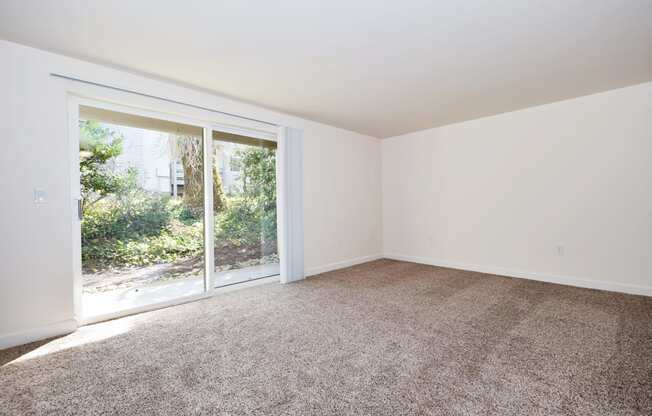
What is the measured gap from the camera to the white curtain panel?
4.12 m

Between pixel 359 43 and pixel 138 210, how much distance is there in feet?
9.03

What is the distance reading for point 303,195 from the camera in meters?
4.45

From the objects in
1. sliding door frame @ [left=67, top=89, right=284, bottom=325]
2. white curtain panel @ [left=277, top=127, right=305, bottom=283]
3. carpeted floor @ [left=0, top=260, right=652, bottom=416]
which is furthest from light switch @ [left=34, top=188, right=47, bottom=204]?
white curtain panel @ [left=277, top=127, right=305, bottom=283]

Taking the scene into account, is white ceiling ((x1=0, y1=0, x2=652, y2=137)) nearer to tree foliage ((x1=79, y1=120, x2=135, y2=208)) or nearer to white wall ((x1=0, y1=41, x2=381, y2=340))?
white wall ((x1=0, y1=41, x2=381, y2=340))

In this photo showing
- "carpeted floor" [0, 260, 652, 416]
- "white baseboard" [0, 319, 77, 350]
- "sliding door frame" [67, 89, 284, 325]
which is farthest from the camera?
"sliding door frame" [67, 89, 284, 325]

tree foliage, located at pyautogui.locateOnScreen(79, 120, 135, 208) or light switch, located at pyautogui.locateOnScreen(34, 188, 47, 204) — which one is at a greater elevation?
tree foliage, located at pyautogui.locateOnScreen(79, 120, 135, 208)

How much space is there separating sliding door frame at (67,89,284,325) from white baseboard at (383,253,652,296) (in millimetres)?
2755

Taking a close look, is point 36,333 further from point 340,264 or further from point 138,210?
point 340,264

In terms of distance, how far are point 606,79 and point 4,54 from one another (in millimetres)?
5511

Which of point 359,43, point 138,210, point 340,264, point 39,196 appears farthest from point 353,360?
point 340,264

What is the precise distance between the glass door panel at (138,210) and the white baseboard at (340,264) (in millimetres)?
1631

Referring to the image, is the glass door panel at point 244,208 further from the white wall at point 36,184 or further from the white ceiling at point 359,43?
the white wall at point 36,184

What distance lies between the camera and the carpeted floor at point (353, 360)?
1617 mm

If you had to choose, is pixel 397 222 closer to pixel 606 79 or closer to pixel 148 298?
pixel 606 79
